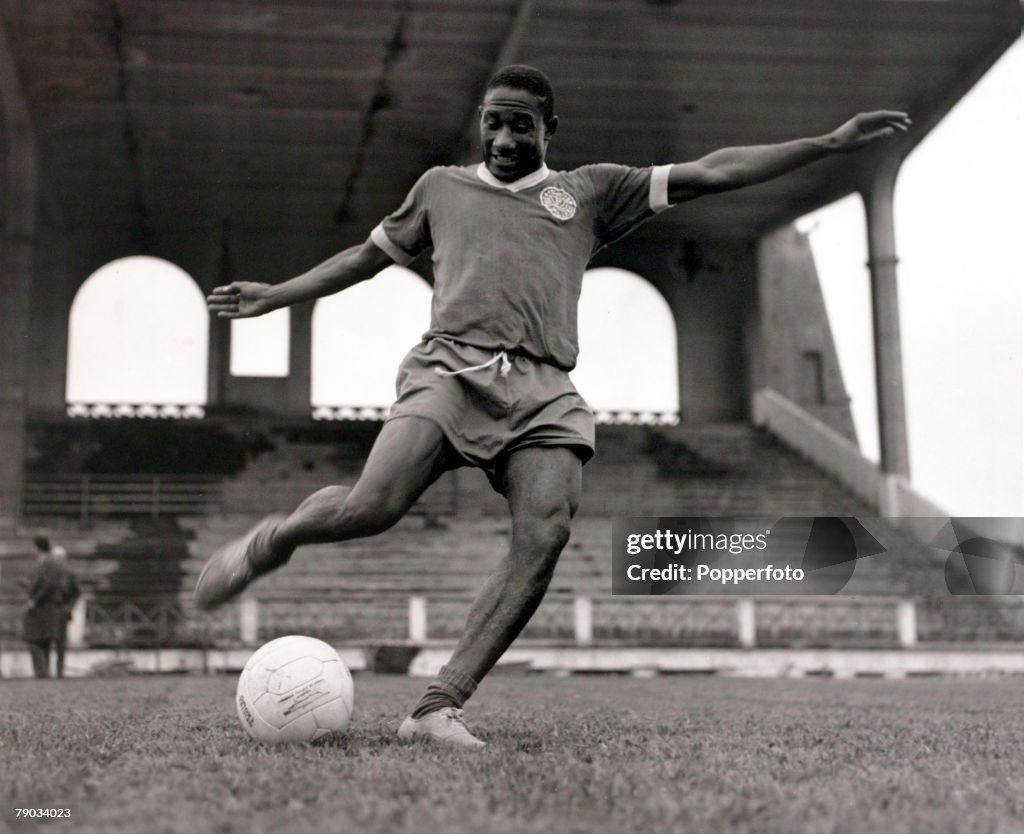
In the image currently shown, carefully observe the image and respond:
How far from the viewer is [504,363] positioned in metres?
4.45

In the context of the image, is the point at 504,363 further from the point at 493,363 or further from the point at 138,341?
the point at 138,341

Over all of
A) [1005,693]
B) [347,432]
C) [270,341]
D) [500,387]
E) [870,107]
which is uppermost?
[870,107]

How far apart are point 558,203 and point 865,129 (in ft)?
3.27

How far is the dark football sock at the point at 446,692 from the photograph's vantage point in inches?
170

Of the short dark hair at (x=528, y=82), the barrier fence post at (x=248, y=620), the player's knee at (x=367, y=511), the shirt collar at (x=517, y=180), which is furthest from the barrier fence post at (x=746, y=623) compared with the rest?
the player's knee at (x=367, y=511)

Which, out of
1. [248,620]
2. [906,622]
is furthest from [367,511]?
[906,622]

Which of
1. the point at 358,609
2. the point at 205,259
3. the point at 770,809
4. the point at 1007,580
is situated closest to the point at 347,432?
the point at 205,259

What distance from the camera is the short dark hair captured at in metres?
4.53

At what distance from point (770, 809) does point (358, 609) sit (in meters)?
17.0

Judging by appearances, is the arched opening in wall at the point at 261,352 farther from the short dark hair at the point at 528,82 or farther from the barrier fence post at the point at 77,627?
the short dark hair at the point at 528,82

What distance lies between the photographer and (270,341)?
110 ft

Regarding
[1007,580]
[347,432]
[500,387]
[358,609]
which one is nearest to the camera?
[500,387]

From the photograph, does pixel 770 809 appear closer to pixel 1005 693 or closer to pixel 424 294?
pixel 1005 693

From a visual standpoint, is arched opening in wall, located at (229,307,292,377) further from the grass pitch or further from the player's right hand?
the player's right hand
